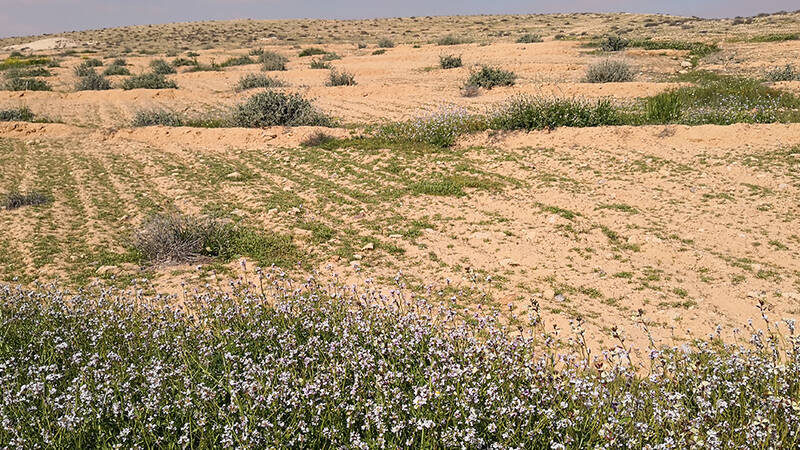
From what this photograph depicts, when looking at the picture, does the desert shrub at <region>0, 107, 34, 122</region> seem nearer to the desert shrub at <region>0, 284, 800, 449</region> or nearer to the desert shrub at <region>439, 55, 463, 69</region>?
the desert shrub at <region>0, 284, 800, 449</region>

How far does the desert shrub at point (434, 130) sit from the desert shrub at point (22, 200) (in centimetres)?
648

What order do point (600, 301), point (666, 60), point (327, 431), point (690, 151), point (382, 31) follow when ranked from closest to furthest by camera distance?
point (327, 431) → point (600, 301) → point (690, 151) → point (666, 60) → point (382, 31)

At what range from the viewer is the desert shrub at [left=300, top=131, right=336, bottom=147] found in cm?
1107

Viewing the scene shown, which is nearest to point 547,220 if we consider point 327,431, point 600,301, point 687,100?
point 600,301

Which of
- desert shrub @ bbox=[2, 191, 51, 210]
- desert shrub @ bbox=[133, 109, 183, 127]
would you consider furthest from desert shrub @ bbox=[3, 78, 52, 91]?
desert shrub @ bbox=[2, 191, 51, 210]

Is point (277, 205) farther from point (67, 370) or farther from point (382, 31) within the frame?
point (382, 31)

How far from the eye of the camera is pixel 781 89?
12.1 meters

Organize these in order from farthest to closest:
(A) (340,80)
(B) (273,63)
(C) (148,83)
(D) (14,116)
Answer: (B) (273,63), (C) (148,83), (A) (340,80), (D) (14,116)

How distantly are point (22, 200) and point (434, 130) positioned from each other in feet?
25.0

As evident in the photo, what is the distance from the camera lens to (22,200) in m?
7.69

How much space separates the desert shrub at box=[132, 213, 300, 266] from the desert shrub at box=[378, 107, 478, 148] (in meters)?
5.07

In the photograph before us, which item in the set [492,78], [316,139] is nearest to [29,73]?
[316,139]

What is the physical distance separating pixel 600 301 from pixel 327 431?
319cm

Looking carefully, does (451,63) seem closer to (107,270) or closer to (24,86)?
(24,86)
